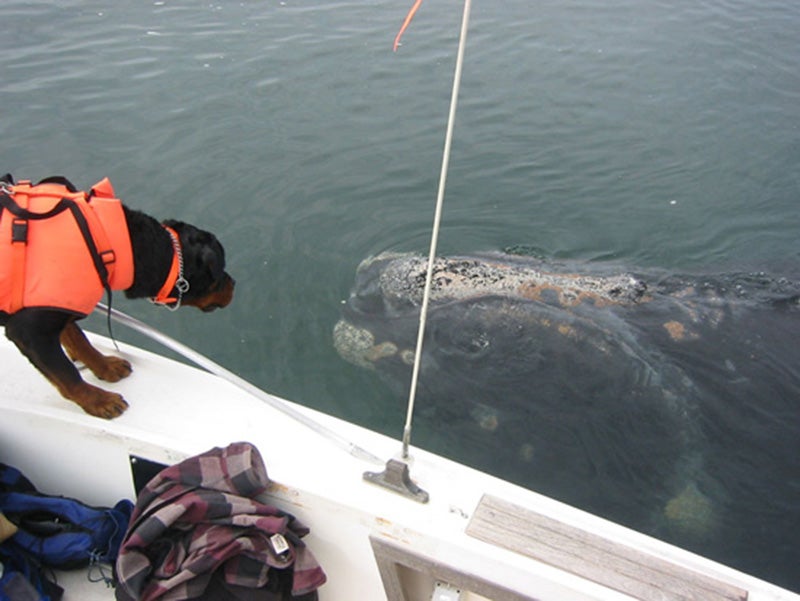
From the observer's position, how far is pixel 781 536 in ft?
12.1

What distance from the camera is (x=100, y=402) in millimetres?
2596

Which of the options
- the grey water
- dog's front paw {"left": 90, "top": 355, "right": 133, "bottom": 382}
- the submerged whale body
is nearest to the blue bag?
dog's front paw {"left": 90, "top": 355, "right": 133, "bottom": 382}

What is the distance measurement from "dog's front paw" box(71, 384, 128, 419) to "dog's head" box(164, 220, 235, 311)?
46 cm

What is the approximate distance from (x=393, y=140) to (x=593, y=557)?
18.1ft

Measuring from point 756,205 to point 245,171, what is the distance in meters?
4.70

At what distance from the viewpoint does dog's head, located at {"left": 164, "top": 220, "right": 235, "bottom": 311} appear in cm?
277

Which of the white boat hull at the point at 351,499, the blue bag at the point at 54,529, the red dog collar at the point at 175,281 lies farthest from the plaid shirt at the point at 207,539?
the red dog collar at the point at 175,281

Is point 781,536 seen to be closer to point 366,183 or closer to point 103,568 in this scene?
point 103,568

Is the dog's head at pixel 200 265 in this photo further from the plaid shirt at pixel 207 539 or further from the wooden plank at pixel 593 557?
the wooden plank at pixel 593 557

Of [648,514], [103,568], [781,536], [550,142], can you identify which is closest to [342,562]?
[103,568]

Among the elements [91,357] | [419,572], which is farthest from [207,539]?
[91,357]

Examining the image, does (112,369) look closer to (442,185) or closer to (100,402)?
(100,402)

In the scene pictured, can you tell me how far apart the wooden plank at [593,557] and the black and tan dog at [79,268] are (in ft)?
4.71

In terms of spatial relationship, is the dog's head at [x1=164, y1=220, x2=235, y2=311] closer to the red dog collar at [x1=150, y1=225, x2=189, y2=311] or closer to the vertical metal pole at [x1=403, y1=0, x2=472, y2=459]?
the red dog collar at [x1=150, y1=225, x2=189, y2=311]
